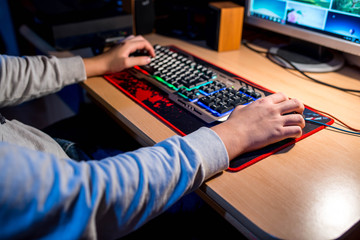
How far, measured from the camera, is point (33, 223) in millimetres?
413

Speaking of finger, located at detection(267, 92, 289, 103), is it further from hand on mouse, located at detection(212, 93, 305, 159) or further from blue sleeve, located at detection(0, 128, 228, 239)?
blue sleeve, located at detection(0, 128, 228, 239)

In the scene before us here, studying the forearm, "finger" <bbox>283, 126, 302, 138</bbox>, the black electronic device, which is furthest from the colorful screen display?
the forearm

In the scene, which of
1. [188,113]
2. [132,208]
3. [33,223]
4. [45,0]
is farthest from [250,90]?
[45,0]

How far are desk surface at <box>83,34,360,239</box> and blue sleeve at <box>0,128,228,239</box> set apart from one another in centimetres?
6

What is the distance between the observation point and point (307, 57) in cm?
104

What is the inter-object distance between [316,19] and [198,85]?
42 centimetres

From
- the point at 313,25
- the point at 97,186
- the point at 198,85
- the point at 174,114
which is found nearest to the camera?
the point at 97,186

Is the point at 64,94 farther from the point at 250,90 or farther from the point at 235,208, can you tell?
the point at 235,208

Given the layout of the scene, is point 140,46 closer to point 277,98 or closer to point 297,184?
point 277,98

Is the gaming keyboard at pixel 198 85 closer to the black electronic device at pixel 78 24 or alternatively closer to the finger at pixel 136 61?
the finger at pixel 136 61

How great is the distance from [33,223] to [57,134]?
714 mm

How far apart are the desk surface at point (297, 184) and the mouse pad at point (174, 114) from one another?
0.04 feet

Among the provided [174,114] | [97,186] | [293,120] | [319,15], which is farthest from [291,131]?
[319,15]

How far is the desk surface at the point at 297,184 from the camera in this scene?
47cm
